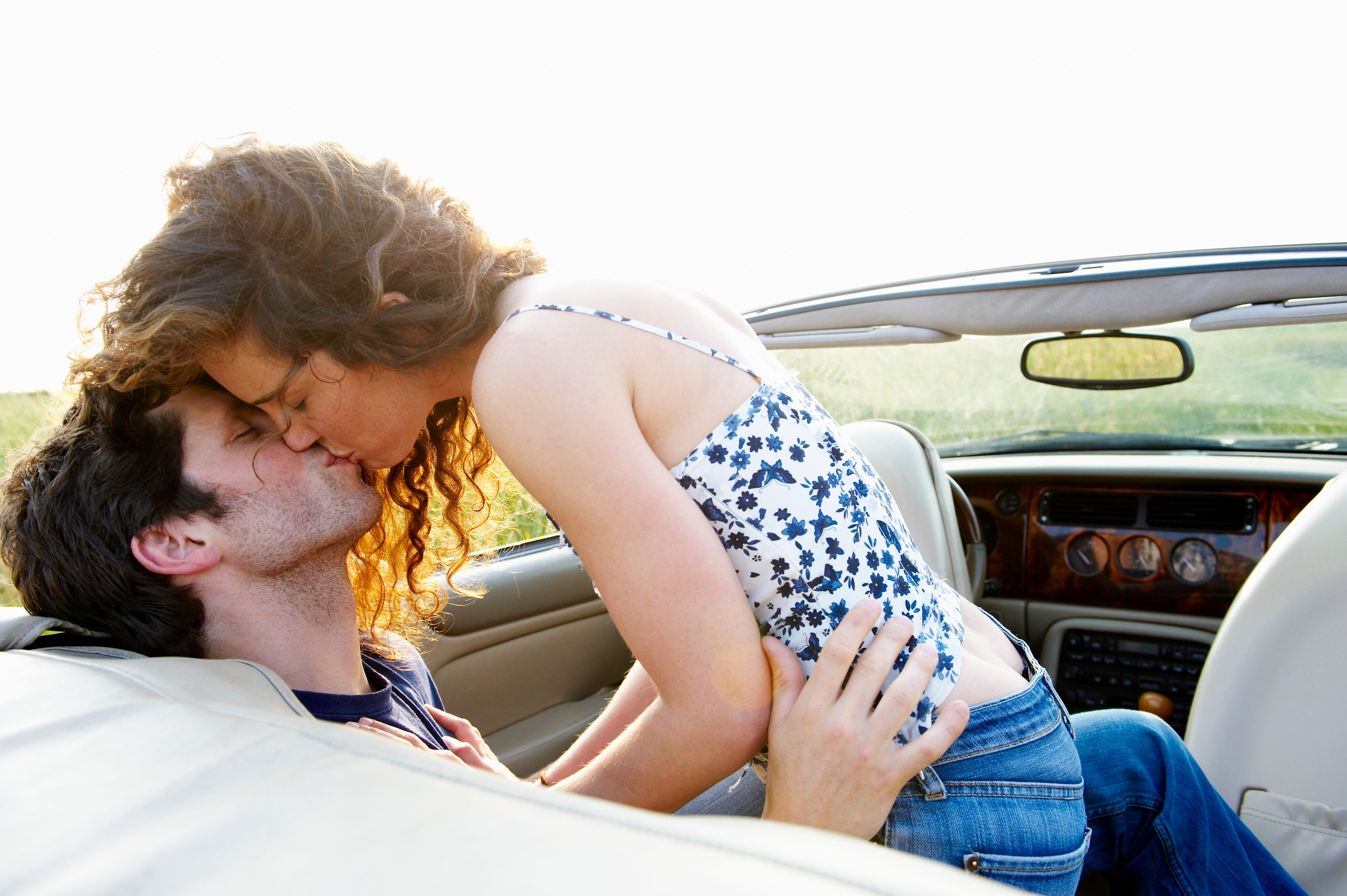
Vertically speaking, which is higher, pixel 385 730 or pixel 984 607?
pixel 385 730

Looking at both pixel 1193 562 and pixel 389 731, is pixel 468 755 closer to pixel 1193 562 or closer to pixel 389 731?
pixel 389 731

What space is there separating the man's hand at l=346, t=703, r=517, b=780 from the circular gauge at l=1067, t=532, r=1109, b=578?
2.80m

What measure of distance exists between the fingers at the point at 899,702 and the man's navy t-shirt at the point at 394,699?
0.93 metres

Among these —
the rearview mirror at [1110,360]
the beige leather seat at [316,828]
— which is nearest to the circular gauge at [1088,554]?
the rearview mirror at [1110,360]

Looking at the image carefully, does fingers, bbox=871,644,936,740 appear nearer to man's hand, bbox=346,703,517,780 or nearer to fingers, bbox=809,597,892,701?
fingers, bbox=809,597,892,701

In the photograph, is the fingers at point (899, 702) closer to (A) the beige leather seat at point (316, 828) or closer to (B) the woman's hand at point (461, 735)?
(A) the beige leather seat at point (316, 828)

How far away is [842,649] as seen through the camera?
4.02ft

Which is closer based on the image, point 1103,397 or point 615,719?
point 615,719

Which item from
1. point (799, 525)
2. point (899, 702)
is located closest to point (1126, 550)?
point (899, 702)

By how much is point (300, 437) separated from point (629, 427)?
0.74 meters

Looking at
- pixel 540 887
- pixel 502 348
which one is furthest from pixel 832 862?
pixel 502 348

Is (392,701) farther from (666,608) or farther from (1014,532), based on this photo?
(1014,532)

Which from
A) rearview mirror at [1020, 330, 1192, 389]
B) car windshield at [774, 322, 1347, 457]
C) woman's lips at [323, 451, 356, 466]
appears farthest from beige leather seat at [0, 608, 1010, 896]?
rearview mirror at [1020, 330, 1192, 389]

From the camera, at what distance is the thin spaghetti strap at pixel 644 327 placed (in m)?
1.17
